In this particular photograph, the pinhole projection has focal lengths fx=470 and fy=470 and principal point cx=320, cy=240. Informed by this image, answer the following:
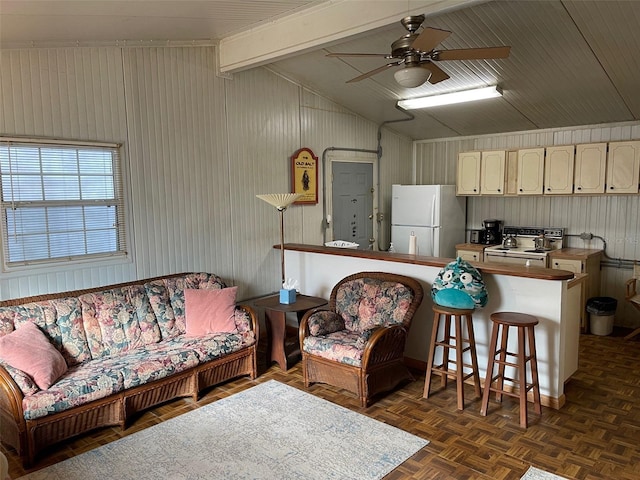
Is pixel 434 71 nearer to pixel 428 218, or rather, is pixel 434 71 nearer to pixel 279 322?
pixel 279 322

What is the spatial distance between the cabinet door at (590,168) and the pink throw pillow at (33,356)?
5.08 metres

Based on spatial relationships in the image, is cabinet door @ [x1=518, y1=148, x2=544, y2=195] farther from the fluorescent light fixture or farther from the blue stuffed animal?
the blue stuffed animal

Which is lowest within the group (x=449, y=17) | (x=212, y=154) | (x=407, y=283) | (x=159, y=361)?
(x=159, y=361)

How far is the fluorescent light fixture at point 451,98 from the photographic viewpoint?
4.48m

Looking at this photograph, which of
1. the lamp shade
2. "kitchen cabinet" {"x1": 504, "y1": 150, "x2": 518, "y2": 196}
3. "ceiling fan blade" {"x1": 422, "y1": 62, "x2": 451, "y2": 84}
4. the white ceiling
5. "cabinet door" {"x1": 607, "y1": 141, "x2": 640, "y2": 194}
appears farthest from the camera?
"kitchen cabinet" {"x1": 504, "y1": 150, "x2": 518, "y2": 196}

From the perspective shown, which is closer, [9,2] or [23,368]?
[9,2]

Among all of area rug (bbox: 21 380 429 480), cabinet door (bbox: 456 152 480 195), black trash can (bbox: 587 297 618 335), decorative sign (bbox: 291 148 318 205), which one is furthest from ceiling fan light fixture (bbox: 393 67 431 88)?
black trash can (bbox: 587 297 618 335)

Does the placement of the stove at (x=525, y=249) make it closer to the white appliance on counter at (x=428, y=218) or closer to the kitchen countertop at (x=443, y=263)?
the white appliance on counter at (x=428, y=218)

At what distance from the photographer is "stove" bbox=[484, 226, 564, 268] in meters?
5.16

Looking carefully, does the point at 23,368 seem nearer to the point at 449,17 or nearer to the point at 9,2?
the point at 9,2

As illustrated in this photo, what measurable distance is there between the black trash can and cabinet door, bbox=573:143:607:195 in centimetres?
116

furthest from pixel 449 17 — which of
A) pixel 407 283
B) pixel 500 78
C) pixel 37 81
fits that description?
pixel 37 81

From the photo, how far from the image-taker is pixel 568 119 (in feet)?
16.7

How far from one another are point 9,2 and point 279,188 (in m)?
2.96
